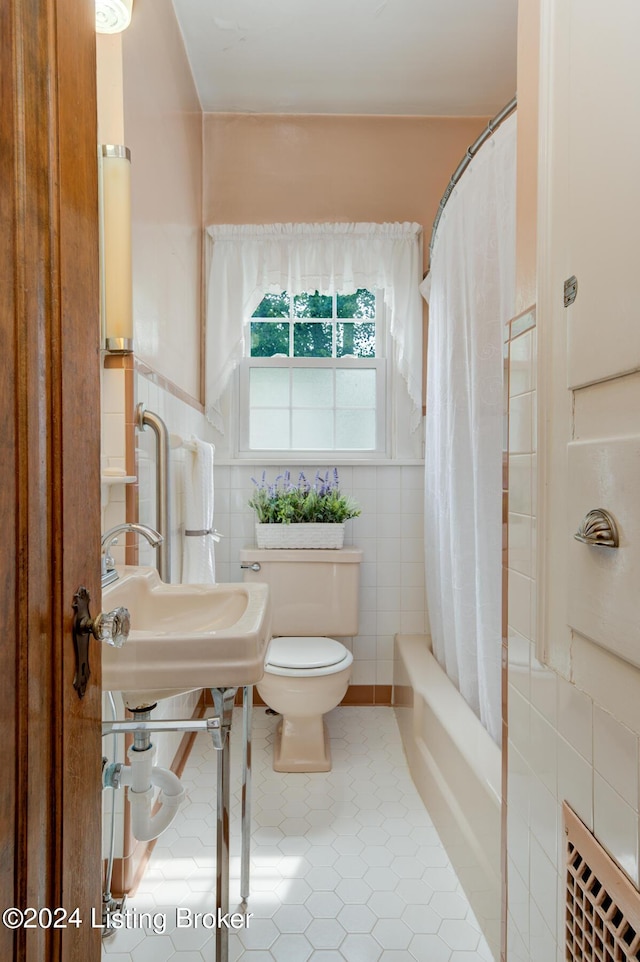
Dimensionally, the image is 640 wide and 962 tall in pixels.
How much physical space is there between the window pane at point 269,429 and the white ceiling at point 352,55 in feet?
4.30

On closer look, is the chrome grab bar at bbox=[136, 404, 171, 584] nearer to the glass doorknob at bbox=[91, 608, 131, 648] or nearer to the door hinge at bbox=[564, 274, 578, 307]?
the glass doorknob at bbox=[91, 608, 131, 648]

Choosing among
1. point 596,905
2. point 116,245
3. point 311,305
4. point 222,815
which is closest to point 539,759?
point 596,905

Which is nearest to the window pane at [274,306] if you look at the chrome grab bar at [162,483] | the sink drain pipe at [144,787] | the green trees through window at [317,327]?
the green trees through window at [317,327]

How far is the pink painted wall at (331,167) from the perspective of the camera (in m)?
2.49

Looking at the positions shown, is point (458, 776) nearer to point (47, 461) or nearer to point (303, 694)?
point (303, 694)

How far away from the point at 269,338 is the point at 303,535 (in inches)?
37.6

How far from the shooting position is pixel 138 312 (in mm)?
1518

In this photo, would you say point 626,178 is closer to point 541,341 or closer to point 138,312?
point 541,341

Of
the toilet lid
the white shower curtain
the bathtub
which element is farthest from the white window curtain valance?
the bathtub

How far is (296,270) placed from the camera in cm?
248

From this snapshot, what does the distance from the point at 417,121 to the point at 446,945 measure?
294cm

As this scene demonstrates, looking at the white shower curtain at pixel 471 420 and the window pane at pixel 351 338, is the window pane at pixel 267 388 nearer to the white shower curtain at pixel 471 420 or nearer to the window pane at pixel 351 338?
the window pane at pixel 351 338

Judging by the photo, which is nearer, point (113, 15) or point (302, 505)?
point (113, 15)

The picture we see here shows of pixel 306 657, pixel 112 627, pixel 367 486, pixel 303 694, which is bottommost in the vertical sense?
pixel 303 694
